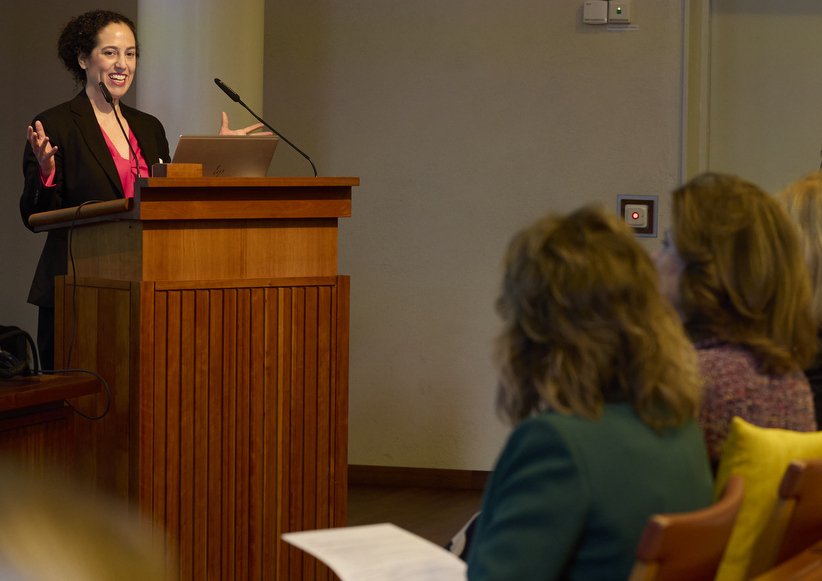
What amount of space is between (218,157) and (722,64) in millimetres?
3037

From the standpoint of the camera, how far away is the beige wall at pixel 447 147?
485 centimetres

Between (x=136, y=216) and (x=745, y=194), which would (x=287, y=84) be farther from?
(x=745, y=194)

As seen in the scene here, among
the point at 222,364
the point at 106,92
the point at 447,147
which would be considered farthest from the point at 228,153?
the point at 447,147

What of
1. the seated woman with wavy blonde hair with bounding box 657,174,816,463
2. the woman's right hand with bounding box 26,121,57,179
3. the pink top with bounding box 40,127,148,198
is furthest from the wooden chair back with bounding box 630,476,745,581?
the pink top with bounding box 40,127,148,198

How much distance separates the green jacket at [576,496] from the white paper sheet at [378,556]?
0.21 meters

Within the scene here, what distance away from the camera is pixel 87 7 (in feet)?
17.7

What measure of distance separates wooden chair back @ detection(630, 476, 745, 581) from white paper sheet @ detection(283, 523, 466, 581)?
39 centimetres

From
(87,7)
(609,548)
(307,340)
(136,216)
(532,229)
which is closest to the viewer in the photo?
(609,548)

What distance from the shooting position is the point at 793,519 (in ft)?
4.94

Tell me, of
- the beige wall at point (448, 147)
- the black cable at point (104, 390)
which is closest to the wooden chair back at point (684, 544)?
the black cable at point (104, 390)

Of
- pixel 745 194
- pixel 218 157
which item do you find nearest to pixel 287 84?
pixel 218 157

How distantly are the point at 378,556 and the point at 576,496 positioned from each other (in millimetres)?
408

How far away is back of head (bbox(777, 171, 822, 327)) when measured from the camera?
2.11 metres

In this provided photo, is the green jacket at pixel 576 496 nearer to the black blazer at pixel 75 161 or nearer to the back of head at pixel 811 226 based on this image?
the back of head at pixel 811 226
